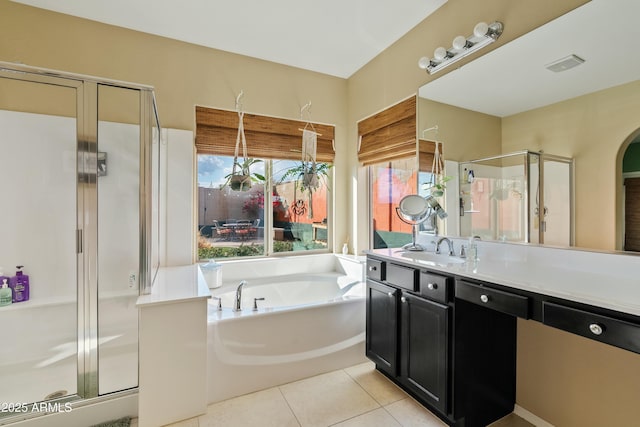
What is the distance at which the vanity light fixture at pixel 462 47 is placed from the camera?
1.81 meters

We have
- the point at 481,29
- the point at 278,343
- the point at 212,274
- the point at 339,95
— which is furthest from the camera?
the point at 339,95

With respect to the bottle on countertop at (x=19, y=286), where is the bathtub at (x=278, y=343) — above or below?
below

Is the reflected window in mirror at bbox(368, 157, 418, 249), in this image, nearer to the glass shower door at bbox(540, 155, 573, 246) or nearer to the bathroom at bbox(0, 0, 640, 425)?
the bathroom at bbox(0, 0, 640, 425)

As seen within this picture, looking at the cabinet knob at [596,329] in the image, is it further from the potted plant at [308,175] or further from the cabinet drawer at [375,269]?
the potted plant at [308,175]

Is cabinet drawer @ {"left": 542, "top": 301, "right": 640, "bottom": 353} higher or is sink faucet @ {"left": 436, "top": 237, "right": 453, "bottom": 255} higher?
sink faucet @ {"left": 436, "top": 237, "right": 453, "bottom": 255}

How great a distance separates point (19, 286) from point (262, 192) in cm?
209

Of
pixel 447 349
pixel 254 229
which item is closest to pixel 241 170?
pixel 254 229

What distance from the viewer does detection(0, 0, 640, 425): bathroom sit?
1424mm

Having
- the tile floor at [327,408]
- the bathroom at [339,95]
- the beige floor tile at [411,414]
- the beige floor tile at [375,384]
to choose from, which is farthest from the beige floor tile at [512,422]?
the beige floor tile at [375,384]

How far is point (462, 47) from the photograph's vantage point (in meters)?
1.94

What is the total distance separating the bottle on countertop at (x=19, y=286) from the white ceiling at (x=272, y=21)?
210 centimetres

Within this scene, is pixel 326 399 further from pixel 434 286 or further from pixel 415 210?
pixel 415 210

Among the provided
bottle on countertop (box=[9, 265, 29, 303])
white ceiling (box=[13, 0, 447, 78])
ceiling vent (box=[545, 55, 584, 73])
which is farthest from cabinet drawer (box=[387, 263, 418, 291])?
bottle on countertop (box=[9, 265, 29, 303])

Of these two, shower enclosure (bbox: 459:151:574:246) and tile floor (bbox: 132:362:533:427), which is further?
tile floor (bbox: 132:362:533:427)
